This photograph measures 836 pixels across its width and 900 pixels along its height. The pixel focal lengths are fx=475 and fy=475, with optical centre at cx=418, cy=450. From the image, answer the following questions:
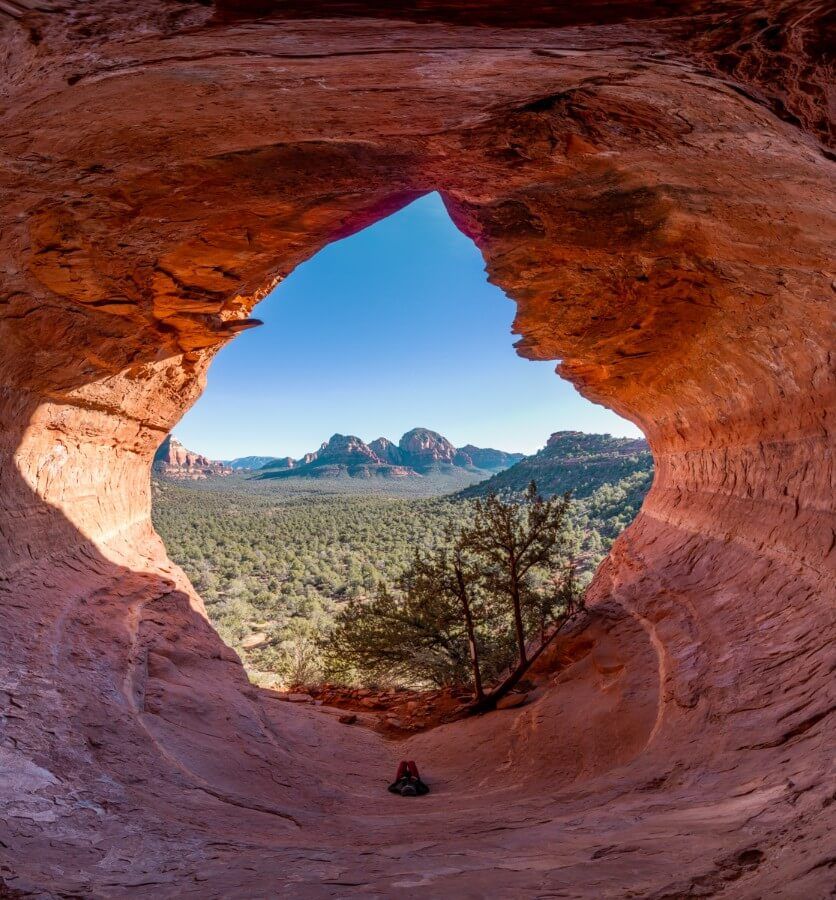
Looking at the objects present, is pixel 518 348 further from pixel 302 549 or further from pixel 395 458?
pixel 395 458

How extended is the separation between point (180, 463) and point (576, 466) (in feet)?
284

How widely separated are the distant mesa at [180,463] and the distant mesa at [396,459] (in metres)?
17.2

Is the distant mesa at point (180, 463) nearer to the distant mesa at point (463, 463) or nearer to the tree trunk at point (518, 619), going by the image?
the distant mesa at point (463, 463)

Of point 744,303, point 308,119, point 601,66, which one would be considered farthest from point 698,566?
point 308,119

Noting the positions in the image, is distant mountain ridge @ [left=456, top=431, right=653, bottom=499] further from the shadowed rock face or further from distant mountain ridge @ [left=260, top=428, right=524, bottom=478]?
distant mountain ridge @ [left=260, top=428, right=524, bottom=478]

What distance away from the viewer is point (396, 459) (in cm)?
17388

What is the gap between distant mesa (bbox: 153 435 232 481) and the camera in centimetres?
9364

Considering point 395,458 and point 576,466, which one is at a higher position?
point 395,458

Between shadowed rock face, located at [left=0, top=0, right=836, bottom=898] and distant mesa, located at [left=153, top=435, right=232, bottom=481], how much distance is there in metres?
89.2

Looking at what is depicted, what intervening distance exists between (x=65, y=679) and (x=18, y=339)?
502 centimetres

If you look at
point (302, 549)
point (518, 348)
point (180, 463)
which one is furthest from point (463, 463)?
point (518, 348)

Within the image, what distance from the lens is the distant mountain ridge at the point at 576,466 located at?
1972 inches

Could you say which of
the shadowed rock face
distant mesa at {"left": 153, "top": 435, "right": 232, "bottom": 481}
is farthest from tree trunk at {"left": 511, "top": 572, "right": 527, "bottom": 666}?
distant mesa at {"left": 153, "top": 435, "right": 232, "bottom": 481}

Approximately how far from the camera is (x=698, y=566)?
970cm
